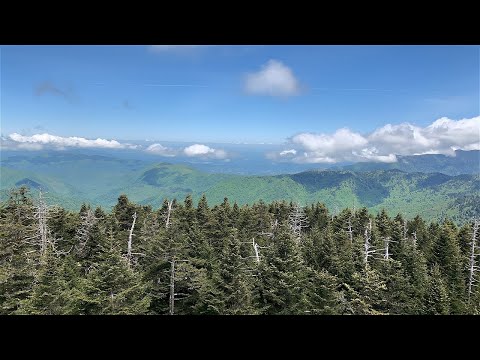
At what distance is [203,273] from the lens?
19.1m

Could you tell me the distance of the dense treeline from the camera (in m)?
15.6

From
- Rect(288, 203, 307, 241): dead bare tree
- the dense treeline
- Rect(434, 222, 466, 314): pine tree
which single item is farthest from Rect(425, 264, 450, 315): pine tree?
Rect(288, 203, 307, 241): dead bare tree

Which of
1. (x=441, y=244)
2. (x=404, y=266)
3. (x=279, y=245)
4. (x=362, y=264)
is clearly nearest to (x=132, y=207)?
(x=279, y=245)

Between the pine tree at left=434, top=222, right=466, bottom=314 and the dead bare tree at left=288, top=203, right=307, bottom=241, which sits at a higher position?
the dead bare tree at left=288, top=203, right=307, bottom=241

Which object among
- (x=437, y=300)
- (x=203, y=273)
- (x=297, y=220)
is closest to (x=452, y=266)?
(x=437, y=300)

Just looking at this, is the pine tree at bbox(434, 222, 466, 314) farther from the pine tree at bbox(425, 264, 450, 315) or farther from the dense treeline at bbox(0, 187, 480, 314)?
the pine tree at bbox(425, 264, 450, 315)

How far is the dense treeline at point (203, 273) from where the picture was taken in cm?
1563

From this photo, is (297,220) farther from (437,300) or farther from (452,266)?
(437,300)

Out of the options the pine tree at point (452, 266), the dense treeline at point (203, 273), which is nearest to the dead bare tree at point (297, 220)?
the dense treeline at point (203, 273)

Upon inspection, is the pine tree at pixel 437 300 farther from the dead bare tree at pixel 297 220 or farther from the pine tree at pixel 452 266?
the dead bare tree at pixel 297 220

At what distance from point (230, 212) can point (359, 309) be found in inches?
892

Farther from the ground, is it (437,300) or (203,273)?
(203,273)

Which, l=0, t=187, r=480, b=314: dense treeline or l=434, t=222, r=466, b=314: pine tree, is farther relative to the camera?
l=434, t=222, r=466, b=314: pine tree
